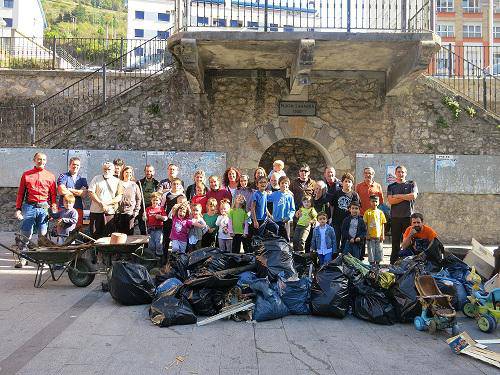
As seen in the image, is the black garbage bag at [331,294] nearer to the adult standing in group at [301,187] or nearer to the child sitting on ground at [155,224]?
the adult standing in group at [301,187]

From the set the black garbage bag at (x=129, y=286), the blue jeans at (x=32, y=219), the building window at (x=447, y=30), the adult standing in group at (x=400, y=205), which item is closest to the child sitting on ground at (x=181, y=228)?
the black garbage bag at (x=129, y=286)

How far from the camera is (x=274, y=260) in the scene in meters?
5.48

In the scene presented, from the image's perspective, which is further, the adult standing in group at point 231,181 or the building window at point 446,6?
the building window at point 446,6

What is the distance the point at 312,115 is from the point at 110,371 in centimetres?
769

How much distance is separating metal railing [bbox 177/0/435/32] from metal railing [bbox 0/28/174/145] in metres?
2.48

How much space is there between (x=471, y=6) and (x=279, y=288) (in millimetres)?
50453

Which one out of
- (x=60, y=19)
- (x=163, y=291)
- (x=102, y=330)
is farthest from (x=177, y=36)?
(x=60, y=19)

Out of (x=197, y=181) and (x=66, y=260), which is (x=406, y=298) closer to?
(x=197, y=181)

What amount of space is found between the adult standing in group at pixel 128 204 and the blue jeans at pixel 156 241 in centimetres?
40

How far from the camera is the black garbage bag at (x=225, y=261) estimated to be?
215 inches

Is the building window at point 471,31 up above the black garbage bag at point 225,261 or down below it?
above

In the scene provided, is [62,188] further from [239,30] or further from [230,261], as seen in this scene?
[239,30]

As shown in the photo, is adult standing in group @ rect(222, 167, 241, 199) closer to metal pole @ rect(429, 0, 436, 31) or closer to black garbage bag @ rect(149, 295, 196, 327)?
black garbage bag @ rect(149, 295, 196, 327)

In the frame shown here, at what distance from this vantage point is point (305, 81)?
9.16 metres
